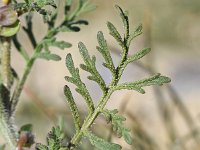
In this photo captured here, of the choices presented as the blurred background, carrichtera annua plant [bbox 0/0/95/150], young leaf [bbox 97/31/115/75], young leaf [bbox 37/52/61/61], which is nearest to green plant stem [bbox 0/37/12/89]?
carrichtera annua plant [bbox 0/0/95/150]

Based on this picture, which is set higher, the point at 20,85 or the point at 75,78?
the point at 75,78

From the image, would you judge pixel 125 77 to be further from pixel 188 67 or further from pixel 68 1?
pixel 68 1

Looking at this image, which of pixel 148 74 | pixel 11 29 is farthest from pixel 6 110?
pixel 148 74

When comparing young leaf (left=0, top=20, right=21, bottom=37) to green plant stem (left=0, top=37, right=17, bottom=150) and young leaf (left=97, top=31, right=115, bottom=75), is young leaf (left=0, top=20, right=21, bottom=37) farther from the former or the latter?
young leaf (left=97, top=31, right=115, bottom=75)

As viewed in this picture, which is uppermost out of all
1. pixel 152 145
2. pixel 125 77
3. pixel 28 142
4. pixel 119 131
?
pixel 119 131

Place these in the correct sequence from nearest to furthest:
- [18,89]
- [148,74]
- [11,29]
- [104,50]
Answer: [104,50] → [11,29] → [18,89] → [148,74]

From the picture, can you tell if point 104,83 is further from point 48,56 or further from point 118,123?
point 48,56

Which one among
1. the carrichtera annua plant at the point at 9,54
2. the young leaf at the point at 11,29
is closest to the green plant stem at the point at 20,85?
the carrichtera annua plant at the point at 9,54

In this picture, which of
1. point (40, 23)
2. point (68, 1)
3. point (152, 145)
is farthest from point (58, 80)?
point (68, 1)
